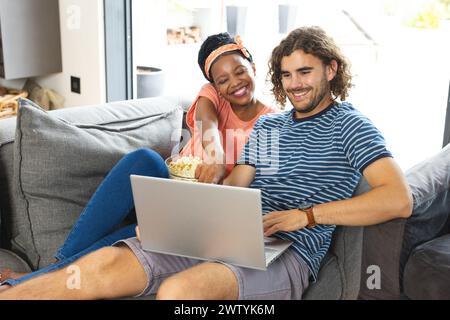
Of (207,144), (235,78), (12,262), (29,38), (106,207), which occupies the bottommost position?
(12,262)

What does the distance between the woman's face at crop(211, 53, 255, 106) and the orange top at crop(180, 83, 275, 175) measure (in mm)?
65

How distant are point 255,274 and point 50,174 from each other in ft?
2.14

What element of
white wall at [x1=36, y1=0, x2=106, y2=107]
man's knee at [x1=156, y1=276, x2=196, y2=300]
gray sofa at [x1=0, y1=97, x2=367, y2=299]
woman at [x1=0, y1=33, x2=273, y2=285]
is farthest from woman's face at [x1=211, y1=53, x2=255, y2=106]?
white wall at [x1=36, y1=0, x2=106, y2=107]

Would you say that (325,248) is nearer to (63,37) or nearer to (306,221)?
(306,221)

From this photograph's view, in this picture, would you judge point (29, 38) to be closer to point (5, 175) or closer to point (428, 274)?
point (5, 175)

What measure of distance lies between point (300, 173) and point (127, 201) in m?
0.49

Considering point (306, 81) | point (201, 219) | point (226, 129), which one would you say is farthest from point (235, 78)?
point (201, 219)

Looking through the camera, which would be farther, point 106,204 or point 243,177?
point 243,177

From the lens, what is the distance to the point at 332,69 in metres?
1.62

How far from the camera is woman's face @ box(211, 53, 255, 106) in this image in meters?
1.84

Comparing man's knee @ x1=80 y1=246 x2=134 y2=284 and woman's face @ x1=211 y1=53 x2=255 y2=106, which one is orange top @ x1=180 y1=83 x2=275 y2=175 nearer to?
woman's face @ x1=211 y1=53 x2=255 y2=106

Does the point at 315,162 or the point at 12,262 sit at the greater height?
the point at 315,162

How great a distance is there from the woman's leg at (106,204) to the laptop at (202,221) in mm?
186

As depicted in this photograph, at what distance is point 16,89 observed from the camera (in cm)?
318
